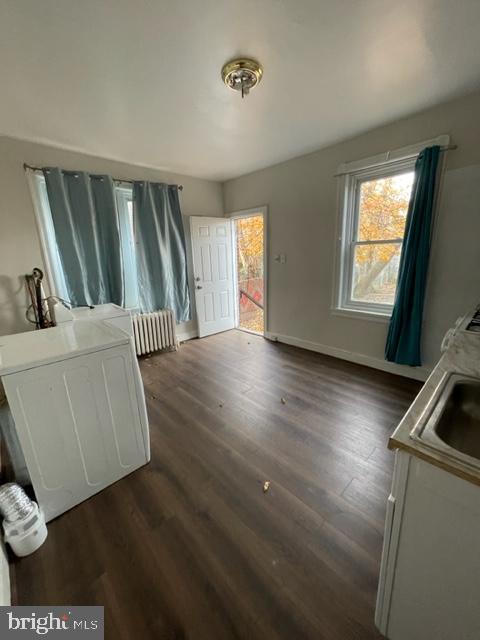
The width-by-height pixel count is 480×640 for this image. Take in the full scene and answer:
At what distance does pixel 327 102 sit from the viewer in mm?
2018

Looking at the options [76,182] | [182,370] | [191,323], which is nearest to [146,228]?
[76,182]

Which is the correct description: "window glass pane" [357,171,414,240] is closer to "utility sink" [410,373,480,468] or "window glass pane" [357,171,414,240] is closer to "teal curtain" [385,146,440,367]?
"teal curtain" [385,146,440,367]

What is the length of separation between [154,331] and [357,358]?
109 inches

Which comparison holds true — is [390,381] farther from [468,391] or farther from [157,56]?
[157,56]

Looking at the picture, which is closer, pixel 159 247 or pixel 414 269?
pixel 414 269

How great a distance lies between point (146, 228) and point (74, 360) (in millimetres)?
2519

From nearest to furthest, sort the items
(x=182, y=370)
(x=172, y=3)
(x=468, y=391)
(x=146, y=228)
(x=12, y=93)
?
1. (x=468, y=391)
2. (x=172, y=3)
3. (x=12, y=93)
4. (x=182, y=370)
5. (x=146, y=228)

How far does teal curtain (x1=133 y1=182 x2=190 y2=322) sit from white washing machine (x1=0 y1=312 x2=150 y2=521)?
1940 mm

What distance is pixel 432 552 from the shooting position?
0.72 metres

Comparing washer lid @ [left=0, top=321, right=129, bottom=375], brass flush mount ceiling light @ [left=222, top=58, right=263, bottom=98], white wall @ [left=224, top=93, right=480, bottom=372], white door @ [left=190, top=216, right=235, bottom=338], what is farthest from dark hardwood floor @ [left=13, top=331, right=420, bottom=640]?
brass flush mount ceiling light @ [left=222, top=58, right=263, bottom=98]

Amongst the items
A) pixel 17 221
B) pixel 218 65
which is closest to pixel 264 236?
pixel 218 65

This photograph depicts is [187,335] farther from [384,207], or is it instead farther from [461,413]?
[461,413]

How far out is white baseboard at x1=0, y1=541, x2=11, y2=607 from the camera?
98cm

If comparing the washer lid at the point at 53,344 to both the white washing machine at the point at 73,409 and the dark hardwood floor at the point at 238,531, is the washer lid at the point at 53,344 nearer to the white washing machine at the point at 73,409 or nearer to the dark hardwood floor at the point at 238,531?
the white washing machine at the point at 73,409
